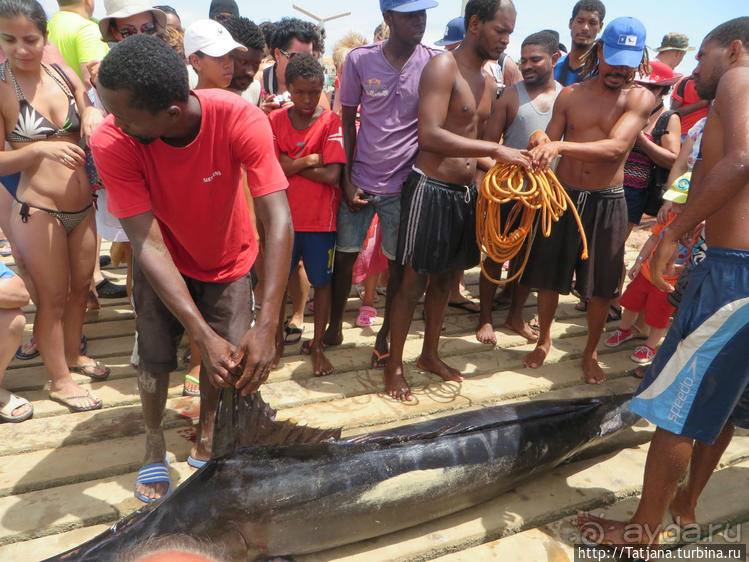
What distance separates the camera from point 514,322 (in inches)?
168

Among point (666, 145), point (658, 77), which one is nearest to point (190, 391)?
point (666, 145)

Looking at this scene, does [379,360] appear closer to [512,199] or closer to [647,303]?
[512,199]

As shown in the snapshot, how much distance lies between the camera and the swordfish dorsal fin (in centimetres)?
Answer: 210

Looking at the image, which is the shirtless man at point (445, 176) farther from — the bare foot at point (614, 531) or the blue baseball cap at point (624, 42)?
the bare foot at point (614, 531)

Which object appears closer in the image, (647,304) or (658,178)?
(647,304)

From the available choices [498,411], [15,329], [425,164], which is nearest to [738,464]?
[498,411]

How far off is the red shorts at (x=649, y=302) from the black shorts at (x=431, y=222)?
149 cm

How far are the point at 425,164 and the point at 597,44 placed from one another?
1.36 m

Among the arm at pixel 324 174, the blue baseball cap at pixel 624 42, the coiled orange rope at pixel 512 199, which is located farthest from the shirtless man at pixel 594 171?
the arm at pixel 324 174

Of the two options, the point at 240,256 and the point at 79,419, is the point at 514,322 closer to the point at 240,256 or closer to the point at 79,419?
the point at 240,256

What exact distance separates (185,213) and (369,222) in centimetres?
160

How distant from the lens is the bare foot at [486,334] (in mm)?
4062

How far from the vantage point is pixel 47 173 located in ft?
9.52

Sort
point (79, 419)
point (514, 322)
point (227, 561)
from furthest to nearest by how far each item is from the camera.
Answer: point (514, 322) → point (79, 419) → point (227, 561)
